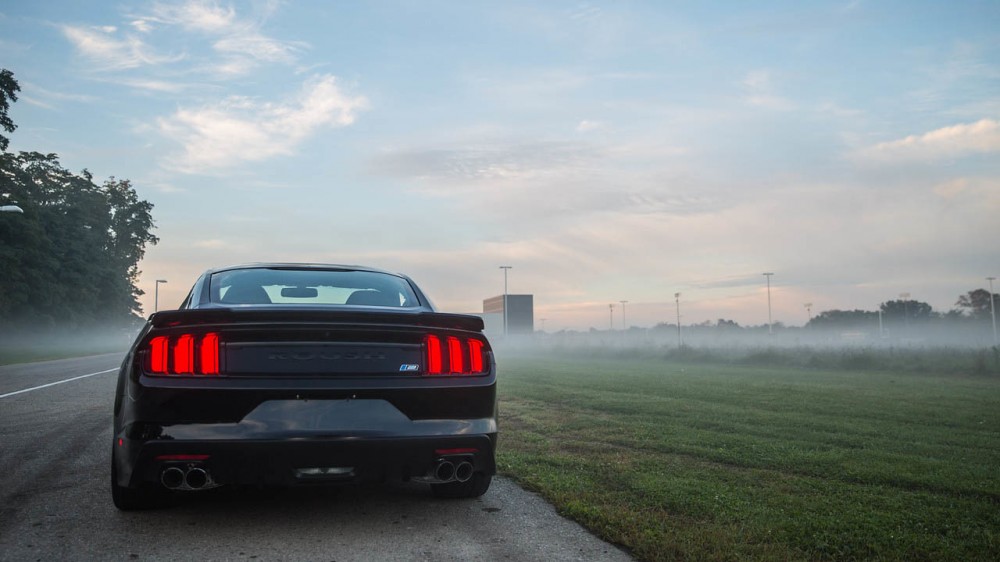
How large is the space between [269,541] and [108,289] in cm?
7057

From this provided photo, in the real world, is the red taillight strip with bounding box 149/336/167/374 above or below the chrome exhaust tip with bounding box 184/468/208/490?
above

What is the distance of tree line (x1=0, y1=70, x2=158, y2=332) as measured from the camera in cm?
4688

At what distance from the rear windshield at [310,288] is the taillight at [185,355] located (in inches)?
35.0

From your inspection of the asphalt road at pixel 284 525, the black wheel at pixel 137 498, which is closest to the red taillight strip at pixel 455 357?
the asphalt road at pixel 284 525

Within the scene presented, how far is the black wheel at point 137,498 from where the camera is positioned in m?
4.24

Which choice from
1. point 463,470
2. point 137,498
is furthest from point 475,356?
point 137,498

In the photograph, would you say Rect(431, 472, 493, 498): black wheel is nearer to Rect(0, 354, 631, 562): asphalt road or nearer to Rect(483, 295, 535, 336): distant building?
Rect(0, 354, 631, 562): asphalt road

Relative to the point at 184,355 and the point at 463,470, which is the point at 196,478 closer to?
the point at 184,355

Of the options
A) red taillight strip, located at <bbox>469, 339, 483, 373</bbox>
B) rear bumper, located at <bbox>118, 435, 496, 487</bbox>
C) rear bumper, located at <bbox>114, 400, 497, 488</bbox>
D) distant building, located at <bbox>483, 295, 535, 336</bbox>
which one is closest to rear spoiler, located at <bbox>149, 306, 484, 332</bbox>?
red taillight strip, located at <bbox>469, 339, 483, 373</bbox>

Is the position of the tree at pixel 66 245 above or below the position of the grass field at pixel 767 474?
above

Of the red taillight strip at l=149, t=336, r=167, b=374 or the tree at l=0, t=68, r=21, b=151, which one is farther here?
the tree at l=0, t=68, r=21, b=151

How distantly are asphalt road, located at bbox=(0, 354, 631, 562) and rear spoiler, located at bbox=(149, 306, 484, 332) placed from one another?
114 centimetres

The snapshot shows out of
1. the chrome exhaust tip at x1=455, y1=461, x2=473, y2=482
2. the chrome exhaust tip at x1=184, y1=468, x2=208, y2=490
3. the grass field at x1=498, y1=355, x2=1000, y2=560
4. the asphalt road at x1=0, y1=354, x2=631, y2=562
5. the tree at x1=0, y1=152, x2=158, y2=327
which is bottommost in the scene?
the grass field at x1=498, y1=355, x2=1000, y2=560

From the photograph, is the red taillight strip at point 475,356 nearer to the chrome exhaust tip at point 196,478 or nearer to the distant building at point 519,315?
the chrome exhaust tip at point 196,478
